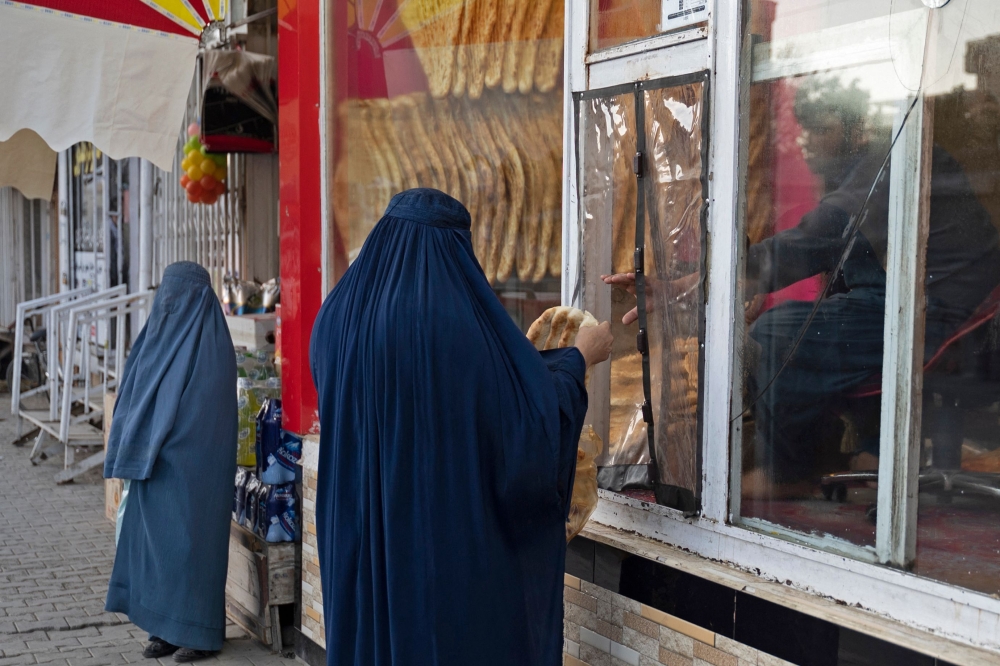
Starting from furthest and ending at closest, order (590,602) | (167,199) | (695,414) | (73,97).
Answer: (167,199) < (73,97) < (590,602) < (695,414)

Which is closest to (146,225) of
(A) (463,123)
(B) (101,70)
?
(B) (101,70)

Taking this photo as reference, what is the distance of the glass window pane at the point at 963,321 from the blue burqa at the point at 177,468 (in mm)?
3284

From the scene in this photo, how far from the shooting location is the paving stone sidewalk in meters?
4.64

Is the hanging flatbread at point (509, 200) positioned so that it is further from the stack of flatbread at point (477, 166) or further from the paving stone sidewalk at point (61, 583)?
the paving stone sidewalk at point (61, 583)

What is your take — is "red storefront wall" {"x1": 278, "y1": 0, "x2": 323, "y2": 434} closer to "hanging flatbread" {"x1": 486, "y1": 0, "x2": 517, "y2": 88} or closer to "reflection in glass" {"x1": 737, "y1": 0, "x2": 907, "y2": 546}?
"hanging flatbread" {"x1": 486, "y1": 0, "x2": 517, "y2": 88}

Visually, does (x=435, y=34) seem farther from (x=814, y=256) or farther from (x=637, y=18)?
(x=814, y=256)

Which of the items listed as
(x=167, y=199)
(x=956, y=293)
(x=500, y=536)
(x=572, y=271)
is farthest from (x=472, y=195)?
(x=167, y=199)

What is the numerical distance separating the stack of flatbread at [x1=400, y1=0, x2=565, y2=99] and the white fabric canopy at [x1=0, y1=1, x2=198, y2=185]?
62.4 inches

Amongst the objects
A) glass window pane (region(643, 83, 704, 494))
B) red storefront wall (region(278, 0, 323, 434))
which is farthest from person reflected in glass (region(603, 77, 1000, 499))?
red storefront wall (region(278, 0, 323, 434))

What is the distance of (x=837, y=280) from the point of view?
233 centimetres

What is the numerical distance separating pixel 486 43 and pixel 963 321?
230cm

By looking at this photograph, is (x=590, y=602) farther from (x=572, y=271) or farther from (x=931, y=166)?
(x=931, y=166)

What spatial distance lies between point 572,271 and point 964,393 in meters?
1.36

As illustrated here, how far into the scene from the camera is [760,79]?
2518mm
